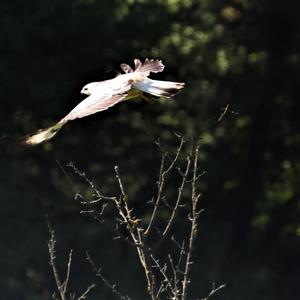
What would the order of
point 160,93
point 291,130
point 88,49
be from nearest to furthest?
point 160,93 → point 88,49 → point 291,130

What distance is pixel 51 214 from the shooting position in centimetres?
821

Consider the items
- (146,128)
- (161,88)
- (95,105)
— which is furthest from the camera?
(146,128)

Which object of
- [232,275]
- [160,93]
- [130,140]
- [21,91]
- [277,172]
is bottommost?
[232,275]

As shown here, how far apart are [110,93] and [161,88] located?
15 centimetres

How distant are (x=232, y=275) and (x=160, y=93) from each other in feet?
20.2

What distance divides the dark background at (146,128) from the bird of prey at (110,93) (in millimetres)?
4833

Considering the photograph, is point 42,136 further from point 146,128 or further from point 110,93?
point 146,128

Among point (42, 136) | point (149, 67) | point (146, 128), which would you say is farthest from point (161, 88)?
point (146, 128)

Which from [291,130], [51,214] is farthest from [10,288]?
[291,130]

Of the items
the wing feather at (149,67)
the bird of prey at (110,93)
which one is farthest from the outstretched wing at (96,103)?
the wing feather at (149,67)

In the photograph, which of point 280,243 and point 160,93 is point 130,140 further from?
point 160,93

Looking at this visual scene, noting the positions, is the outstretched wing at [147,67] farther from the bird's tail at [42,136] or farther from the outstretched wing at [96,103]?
the bird's tail at [42,136]

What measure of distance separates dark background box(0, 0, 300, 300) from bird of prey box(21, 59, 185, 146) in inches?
190

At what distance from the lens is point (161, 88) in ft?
8.57
